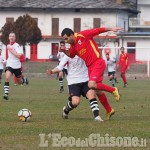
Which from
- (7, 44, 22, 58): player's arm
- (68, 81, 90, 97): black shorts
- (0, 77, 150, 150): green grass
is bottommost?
(0, 77, 150, 150): green grass

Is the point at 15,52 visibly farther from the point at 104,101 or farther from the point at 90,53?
the point at 90,53

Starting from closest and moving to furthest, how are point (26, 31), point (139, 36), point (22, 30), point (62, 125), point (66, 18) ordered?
point (62, 125)
point (26, 31)
point (22, 30)
point (139, 36)
point (66, 18)

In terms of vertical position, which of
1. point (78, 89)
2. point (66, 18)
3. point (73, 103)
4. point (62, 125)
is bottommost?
point (66, 18)

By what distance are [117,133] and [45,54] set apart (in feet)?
238

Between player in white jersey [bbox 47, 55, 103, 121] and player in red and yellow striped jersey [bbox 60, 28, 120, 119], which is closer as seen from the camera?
player in red and yellow striped jersey [bbox 60, 28, 120, 119]

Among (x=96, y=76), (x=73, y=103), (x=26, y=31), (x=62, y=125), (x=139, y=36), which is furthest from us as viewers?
(x=139, y=36)

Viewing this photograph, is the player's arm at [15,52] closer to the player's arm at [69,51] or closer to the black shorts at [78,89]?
the black shorts at [78,89]

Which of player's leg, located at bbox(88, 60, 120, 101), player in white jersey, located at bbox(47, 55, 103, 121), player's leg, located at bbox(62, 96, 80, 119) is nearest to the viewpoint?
player's leg, located at bbox(88, 60, 120, 101)

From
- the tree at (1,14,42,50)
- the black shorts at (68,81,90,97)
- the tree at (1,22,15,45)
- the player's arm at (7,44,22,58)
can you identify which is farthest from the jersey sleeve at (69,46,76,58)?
the tree at (1,22,15,45)

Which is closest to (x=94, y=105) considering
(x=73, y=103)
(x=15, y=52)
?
(x=73, y=103)

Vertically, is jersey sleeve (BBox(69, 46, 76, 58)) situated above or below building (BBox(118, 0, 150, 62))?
above

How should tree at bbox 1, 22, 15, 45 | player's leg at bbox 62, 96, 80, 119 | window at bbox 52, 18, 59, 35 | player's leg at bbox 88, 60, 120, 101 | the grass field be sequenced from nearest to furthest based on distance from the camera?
the grass field
player's leg at bbox 88, 60, 120, 101
player's leg at bbox 62, 96, 80, 119
tree at bbox 1, 22, 15, 45
window at bbox 52, 18, 59, 35

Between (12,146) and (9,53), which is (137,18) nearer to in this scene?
(9,53)

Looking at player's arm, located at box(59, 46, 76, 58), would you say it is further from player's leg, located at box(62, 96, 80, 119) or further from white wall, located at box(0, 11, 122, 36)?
white wall, located at box(0, 11, 122, 36)
